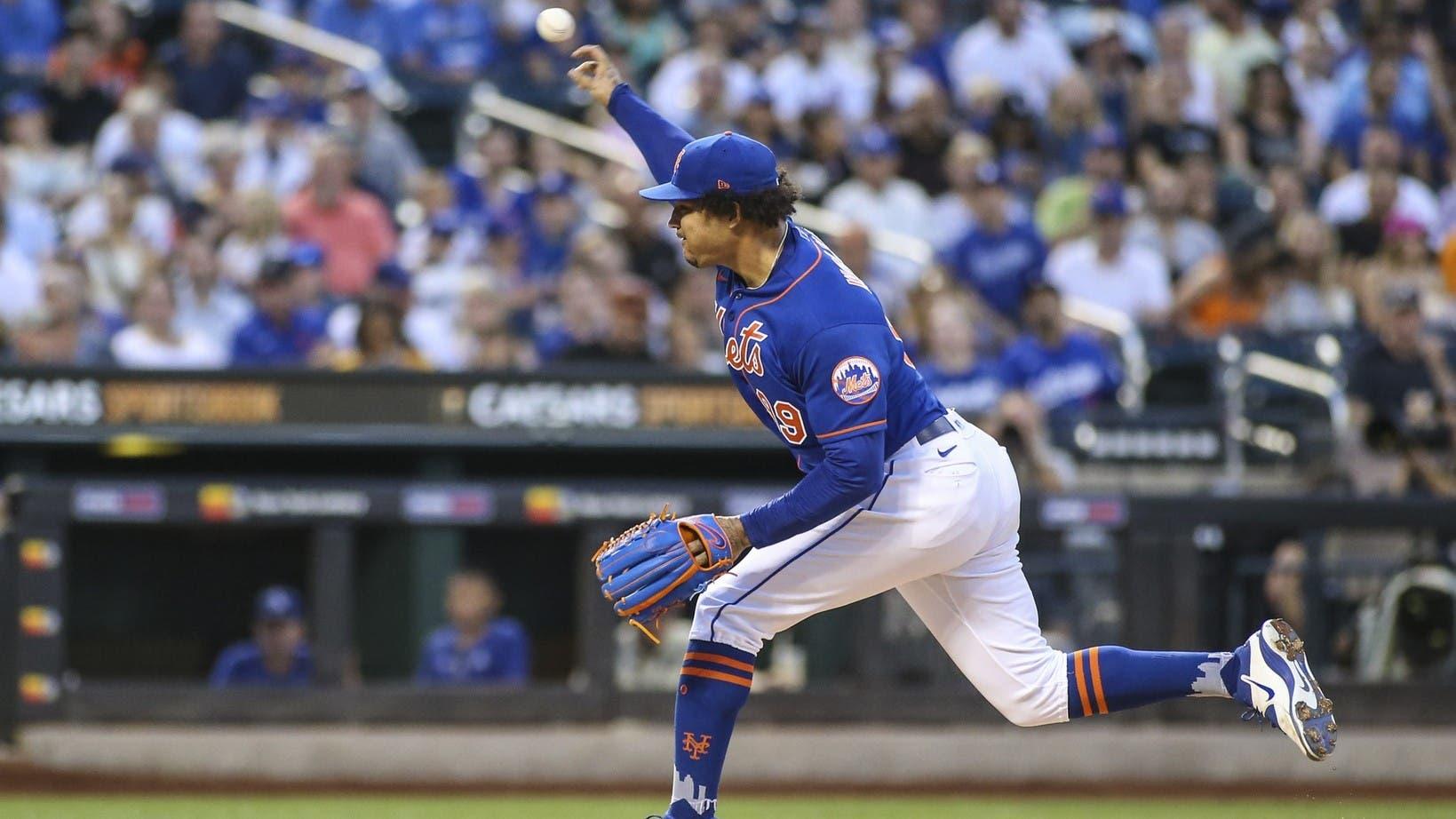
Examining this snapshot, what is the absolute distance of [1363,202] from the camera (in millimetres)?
12375

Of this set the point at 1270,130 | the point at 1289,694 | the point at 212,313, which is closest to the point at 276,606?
the point at 212,313

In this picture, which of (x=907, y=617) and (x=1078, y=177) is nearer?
(x=907, y=617)

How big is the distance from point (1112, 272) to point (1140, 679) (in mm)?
6467

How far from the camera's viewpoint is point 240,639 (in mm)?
9562

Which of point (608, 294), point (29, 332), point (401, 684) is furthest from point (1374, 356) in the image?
point (29, 332)

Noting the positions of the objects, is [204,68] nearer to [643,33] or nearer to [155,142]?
[155,142]

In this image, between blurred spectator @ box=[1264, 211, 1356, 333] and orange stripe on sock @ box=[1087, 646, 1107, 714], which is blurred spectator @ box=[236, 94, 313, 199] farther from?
orange stripe on sock @ box=[1087, 646, 1107, 714]

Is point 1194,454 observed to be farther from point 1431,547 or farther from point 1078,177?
point 1078,177

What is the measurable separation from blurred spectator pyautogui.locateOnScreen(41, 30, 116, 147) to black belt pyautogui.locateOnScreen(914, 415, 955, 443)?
8411 millimetres

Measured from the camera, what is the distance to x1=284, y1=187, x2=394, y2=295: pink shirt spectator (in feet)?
36.6

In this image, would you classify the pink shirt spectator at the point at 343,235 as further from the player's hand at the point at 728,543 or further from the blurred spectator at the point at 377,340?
the player's hand at the point at 728,543

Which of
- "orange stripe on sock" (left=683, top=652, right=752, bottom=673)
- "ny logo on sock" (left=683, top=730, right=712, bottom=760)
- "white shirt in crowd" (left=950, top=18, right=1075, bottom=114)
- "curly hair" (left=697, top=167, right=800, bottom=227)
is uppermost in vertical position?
"white shirt in crowd" (left=950, top=18, right=1075, bottom=114)

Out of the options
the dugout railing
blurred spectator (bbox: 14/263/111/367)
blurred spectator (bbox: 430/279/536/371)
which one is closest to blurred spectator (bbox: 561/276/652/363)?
blurred spectator (bbox: 430/279/536/371)

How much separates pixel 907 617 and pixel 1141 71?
19.4 ft
